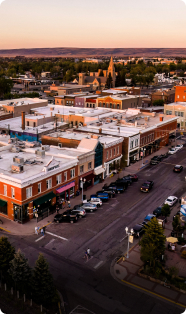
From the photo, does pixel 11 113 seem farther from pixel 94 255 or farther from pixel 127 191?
pixel 94 255

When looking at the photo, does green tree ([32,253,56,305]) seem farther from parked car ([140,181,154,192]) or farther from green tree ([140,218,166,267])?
parked car ([140,181,154,192])

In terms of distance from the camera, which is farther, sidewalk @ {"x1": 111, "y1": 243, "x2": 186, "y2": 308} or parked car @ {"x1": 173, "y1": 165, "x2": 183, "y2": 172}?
parked car @ {"x1": 173, "y1": 165, "x2": 183, "y2": 172}

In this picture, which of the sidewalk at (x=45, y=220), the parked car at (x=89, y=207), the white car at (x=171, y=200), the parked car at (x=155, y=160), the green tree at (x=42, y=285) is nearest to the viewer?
the green tree at (x=42, y=285)

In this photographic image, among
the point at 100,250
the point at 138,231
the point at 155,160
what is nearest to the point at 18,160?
the point at 100,250

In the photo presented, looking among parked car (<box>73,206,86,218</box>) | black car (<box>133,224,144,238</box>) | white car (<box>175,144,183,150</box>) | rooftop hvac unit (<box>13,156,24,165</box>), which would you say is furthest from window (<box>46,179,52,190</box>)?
white car (<box>175,144,183,150</box>)

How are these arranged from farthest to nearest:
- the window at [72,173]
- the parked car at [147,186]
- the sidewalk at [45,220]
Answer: the parked car at [147,186] < the window at [72,173] < the sidewalk at [45,220]

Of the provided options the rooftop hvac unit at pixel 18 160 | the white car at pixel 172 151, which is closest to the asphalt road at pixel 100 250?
the rooftop hvac unit at pixel 18 160

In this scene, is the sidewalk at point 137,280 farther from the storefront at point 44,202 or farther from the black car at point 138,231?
the storefront at point 44,202
